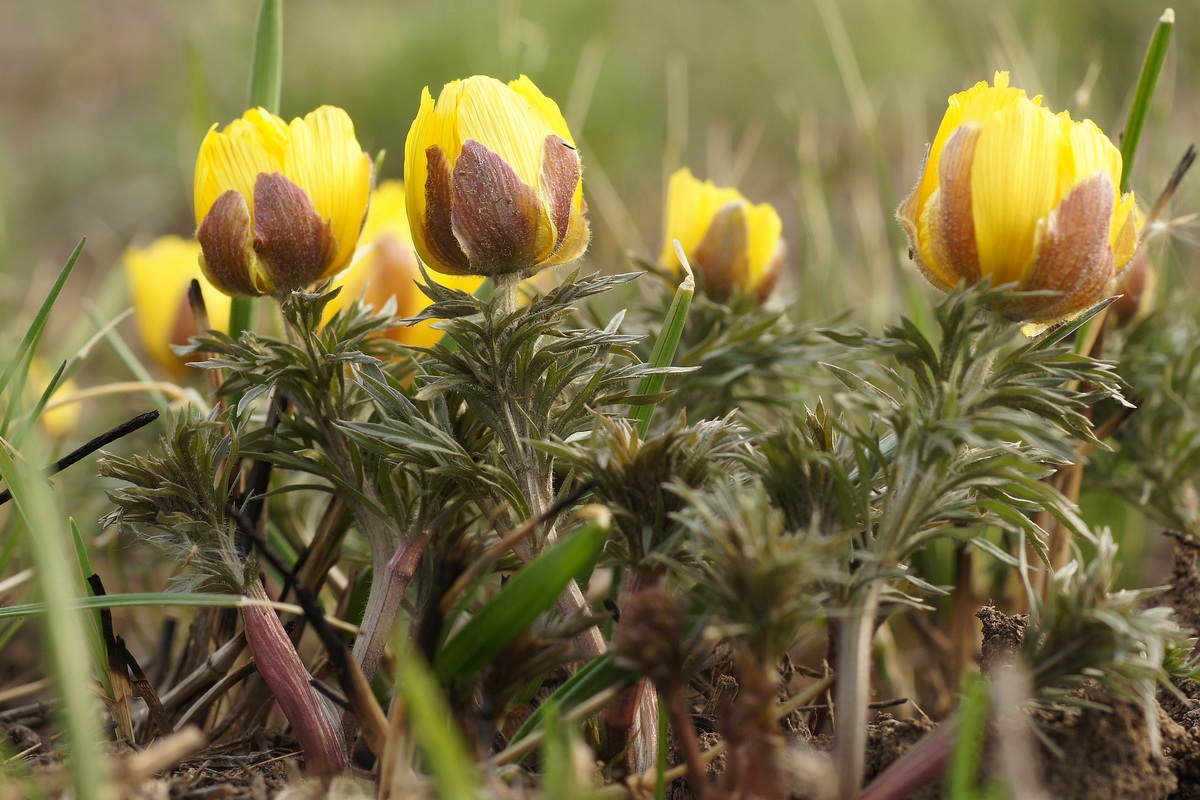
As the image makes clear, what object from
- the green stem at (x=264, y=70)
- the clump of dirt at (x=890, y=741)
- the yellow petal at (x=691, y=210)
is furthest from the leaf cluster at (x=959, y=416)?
the green stem at (x=264, y=70)

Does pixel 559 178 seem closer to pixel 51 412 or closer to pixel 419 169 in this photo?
pixel 419 169

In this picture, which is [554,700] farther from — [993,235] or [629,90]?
[629,90]

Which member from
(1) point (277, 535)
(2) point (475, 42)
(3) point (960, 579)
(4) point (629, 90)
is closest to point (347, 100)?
(2) point (475, 42)

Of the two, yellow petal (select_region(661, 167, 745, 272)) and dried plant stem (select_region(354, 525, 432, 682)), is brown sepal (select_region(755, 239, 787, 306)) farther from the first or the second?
dried plant stem (select_region(354, 525, 432, 682))

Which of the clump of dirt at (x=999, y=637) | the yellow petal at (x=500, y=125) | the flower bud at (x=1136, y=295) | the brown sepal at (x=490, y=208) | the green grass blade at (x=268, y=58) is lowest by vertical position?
the clump of dirt at (x=999, y=637)

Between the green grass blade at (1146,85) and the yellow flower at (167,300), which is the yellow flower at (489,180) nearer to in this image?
the green grass blade at (1146,85)
